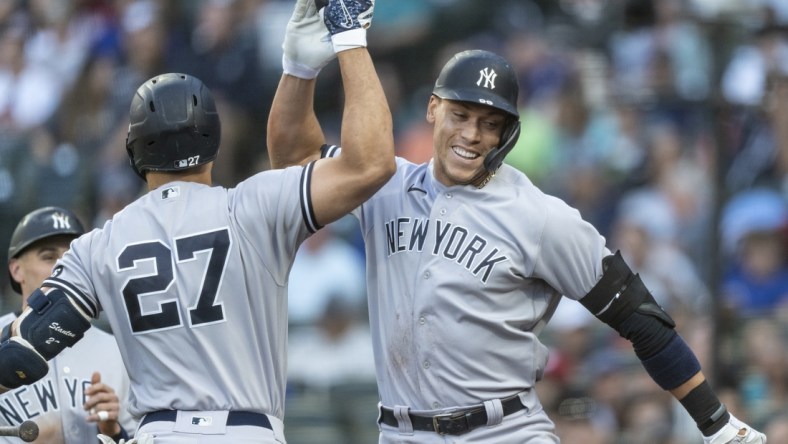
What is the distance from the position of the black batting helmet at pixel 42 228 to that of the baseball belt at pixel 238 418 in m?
1.52

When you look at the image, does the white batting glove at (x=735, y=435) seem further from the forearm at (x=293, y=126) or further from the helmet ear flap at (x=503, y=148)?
the forearm at (x=293, y=126)

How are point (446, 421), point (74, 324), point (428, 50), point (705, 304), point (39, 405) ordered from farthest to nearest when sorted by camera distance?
point (428, 50)
point (705, 304)
point (39, 405)
point (446, 421)
point (74, 324)

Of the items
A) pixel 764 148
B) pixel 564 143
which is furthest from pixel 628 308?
pixel 564 143

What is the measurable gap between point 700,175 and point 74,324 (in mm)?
6515

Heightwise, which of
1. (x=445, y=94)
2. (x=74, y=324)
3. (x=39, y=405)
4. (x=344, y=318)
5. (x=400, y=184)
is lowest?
(x=344, y=318)

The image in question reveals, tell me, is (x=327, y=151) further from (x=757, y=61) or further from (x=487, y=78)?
(x=757, y=61)

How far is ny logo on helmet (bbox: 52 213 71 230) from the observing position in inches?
235

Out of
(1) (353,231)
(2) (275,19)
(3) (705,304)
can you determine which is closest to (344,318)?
(1) (353,231)

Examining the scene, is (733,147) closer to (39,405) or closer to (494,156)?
(494,156)

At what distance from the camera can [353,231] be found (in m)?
10.6

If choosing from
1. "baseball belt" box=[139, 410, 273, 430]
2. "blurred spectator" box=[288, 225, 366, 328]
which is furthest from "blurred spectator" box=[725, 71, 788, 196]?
"baseball belt" box=[139, 410, 273, 430]

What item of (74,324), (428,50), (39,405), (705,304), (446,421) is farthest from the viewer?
(428,50)

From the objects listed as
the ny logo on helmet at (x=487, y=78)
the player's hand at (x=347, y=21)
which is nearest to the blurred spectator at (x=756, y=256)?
the ny logo on helmet at (x=487, y=78)

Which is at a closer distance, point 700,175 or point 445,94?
point 445,94
